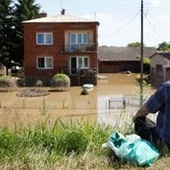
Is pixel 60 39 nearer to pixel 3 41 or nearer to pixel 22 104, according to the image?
pixel 3 41

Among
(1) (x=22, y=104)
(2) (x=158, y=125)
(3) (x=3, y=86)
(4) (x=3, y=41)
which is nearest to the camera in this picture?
(2) (x=158, y=125)

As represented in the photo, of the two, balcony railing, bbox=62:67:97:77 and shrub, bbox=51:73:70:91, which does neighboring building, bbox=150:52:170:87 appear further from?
shrub, bbox=51:73:70:91

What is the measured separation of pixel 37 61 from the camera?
3991cm

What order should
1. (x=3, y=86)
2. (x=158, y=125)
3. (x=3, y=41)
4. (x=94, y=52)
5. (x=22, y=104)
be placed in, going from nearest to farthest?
(x=158, y=125) → (x=22, y=104) → (x=3, y=86) → (x=94, y=52) → (x=3, y=41)

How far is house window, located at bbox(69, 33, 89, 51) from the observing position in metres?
39.2

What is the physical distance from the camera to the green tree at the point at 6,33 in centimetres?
4562

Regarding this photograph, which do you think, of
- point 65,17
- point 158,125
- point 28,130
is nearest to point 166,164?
point 158,125

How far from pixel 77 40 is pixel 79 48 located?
2.90 feet

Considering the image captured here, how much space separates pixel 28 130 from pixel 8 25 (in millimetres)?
42830

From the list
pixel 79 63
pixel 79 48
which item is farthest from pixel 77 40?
pixel 79 63

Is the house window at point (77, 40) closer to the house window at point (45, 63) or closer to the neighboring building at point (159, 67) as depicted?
the house window at point (45, 63)

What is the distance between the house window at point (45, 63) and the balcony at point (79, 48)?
1.99 meters

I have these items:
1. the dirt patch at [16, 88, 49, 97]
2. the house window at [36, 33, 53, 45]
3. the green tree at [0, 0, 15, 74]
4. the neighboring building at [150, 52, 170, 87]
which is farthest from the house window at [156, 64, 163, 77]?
the green tree at [0, 0, 15, 74]

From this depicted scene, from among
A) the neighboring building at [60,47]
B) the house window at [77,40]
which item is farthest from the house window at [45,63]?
the house window at [77,40]
